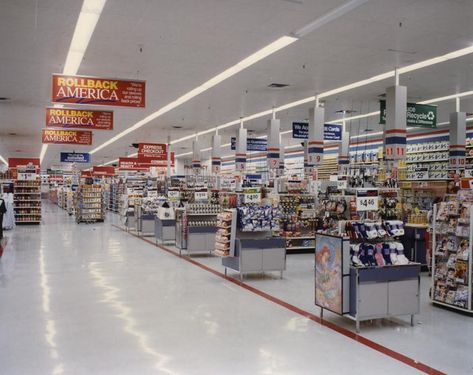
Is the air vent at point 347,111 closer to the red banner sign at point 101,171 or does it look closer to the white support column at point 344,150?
the white support column at point 344,150

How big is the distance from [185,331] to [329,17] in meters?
5.40

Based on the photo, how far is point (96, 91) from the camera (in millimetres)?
9281

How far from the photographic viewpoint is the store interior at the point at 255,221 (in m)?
5.10

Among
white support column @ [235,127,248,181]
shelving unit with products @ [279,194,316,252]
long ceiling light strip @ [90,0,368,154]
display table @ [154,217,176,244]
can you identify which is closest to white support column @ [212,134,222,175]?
white support column @ [235,127,248,181]

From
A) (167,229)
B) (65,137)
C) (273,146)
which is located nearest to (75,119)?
(167,229)

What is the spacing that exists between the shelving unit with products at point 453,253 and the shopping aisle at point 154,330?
2087mm

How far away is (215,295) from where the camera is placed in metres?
7.40

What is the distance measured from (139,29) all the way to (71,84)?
1.73 m

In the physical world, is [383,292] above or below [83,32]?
below

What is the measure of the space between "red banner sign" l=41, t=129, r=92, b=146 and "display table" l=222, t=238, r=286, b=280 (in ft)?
31.4

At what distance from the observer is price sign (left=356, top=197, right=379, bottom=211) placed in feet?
20.6

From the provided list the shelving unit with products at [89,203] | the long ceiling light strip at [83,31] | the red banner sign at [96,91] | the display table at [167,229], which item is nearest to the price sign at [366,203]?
the long ceiling light strip at [83,31]

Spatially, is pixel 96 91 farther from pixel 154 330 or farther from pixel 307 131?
pixel 307 131

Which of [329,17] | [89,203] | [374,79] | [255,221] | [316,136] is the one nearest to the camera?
[329,17]
